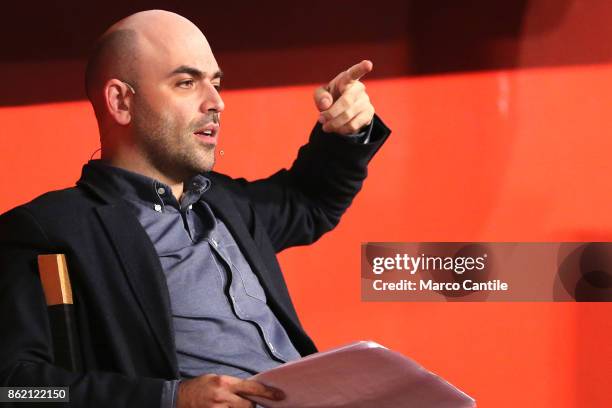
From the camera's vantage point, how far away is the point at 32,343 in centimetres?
149

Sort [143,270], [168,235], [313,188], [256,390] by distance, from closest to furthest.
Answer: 1. [256,390]
2. [143,270]
3. [168,235]
4. [313,188]


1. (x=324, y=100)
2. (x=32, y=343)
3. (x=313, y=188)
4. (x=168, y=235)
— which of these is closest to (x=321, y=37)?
(x=313, y=188)

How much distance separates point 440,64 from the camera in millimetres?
2666

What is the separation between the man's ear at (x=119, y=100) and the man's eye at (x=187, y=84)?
9 cm

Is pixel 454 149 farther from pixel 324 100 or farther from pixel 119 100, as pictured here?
pixel 119 100

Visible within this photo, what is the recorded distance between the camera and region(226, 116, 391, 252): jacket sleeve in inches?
75.5

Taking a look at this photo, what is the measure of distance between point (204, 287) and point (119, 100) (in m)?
0.41

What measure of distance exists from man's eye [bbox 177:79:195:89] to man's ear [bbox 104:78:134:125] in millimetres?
94

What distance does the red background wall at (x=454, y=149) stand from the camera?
2.61 meters

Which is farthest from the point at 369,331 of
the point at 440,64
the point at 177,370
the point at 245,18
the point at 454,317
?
the point at 177,370

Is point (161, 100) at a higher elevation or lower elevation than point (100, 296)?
higher

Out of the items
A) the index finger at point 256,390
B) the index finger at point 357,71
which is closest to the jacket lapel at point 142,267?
the index finger at point 256,390

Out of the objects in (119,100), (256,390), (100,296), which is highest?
(119,100)

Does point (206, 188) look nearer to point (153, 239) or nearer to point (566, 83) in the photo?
point (153, 239)
